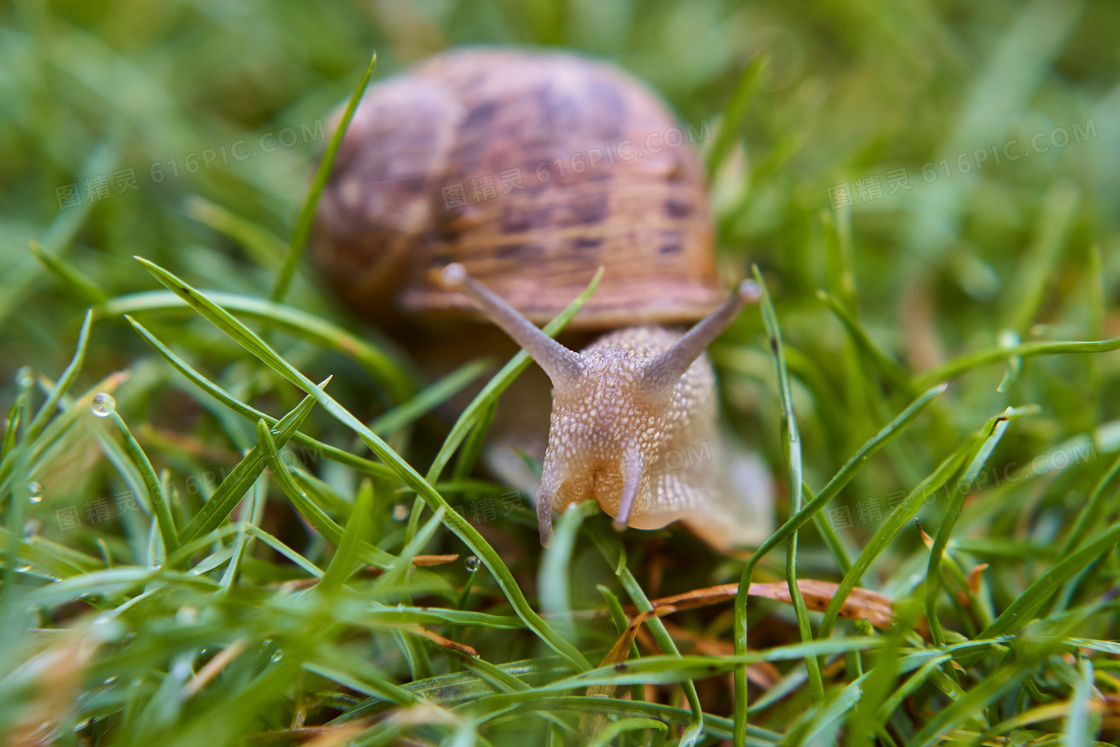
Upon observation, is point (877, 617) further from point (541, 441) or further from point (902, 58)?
point (902, 58)

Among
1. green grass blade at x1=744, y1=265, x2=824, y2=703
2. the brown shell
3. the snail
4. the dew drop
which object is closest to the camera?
green grass blade at x1=744, y1=265, x2=824, y2=703

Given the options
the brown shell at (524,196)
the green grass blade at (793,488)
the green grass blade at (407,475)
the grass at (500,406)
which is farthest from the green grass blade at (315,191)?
the green grass blade at (793,488)

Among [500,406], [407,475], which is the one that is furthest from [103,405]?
[500,406]

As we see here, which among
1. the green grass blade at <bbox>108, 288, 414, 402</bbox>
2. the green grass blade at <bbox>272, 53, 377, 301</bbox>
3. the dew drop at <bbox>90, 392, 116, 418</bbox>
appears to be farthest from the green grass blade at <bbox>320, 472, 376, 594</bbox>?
the green grass blade at <bbox>272, 53, 377, 301</bbox>

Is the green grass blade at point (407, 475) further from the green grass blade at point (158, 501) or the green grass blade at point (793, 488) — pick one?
the green grass blade at point (793, 488)

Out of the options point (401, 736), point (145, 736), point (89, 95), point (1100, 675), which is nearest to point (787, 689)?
point (1100, 675)

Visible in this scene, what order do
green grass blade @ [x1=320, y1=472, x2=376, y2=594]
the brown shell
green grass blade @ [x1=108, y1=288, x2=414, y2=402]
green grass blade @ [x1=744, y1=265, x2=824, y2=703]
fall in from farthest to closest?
1. the brown shell
2. green grass blade @ [x1=108, y1=288, x2=414, y2=402]
3. green grass blade @ [x1=744, y1=265, x2=824, y2=703]
4. green grass blade @ [x1=320, y1=472, x2=376, y2=594]

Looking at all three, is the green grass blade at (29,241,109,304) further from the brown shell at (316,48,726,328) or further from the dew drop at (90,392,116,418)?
the brown shell at (316,48,726,328)

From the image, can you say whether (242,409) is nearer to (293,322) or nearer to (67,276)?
(293,322)
